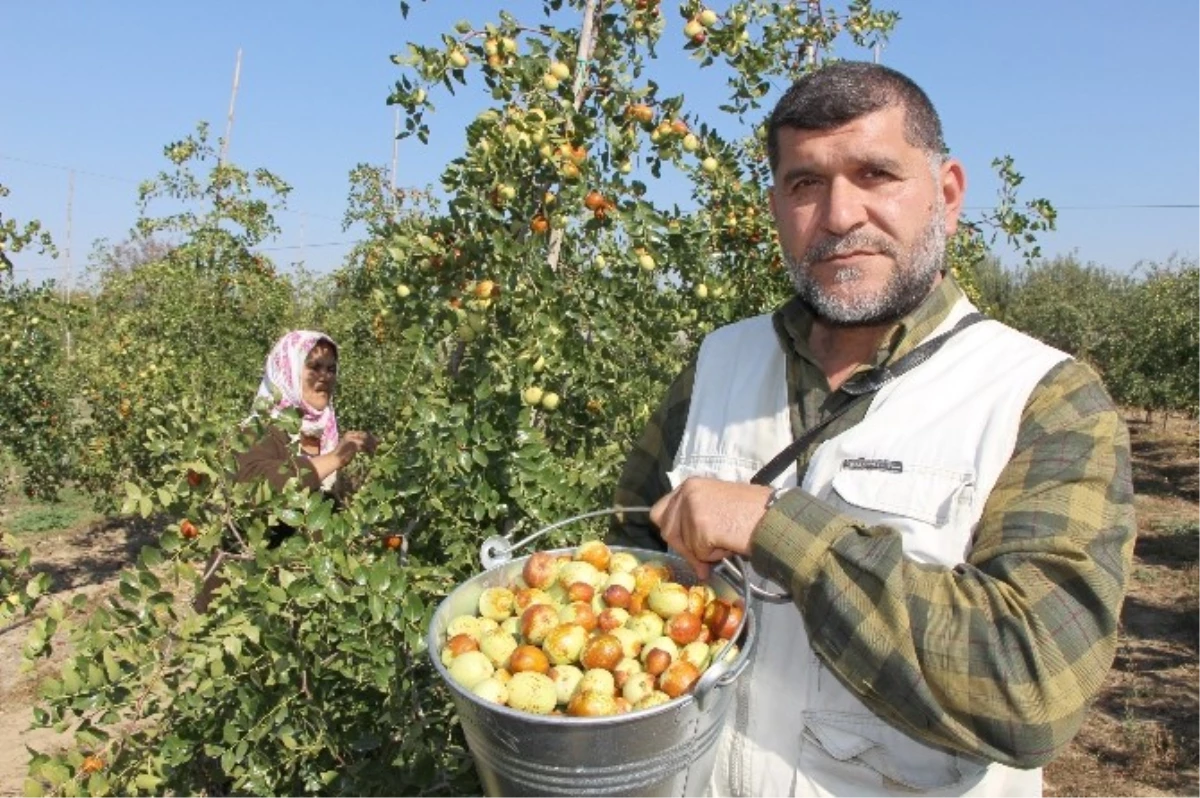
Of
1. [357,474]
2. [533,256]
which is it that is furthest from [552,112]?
[357,474]

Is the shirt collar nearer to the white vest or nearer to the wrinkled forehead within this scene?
the white vest

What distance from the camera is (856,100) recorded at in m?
1.41

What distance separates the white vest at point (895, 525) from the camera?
4.12ft

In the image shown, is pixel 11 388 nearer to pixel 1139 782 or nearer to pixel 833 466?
pixel 833 466

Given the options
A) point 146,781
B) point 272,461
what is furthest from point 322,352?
point 146,781

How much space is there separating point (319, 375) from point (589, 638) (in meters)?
3.06

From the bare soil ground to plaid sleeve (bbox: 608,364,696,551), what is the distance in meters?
1.55

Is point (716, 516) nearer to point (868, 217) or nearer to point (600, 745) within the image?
point (600, 745)

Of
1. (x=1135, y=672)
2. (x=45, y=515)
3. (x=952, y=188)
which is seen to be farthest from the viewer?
(x=45, y=515)

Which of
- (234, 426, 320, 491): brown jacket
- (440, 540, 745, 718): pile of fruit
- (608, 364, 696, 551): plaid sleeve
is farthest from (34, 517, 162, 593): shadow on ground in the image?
(440, 540, 745, 718): pile of fruit

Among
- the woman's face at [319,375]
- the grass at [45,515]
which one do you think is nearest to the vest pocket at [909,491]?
the woman's face at [319,375]

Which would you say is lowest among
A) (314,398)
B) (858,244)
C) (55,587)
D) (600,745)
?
(55,587)

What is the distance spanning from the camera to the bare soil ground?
432 cm

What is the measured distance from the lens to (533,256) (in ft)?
6.75
